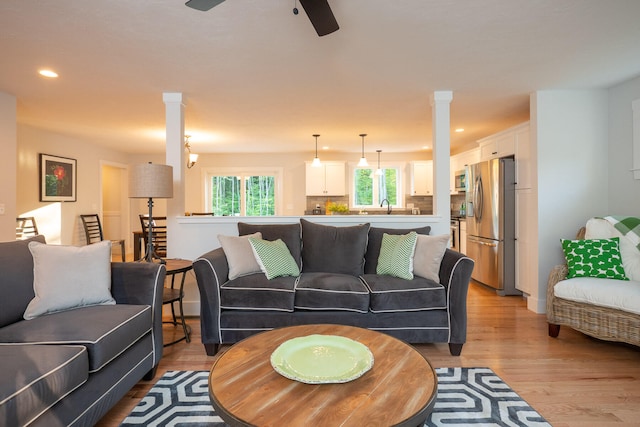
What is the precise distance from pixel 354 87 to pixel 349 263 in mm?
1804

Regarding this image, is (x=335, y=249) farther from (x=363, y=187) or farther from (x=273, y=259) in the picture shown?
(x=363, y=187)

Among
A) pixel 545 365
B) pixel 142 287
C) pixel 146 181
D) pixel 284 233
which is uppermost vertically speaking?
pixel 146 181

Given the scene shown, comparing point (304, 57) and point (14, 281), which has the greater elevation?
point (304, 57)

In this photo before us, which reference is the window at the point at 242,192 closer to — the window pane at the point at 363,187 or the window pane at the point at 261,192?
the window pane at the point at 261,192

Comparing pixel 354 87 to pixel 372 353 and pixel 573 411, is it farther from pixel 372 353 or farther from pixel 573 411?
pixel 573 411

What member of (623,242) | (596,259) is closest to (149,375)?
(596,259)

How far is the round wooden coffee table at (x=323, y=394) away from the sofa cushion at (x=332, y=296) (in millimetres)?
984

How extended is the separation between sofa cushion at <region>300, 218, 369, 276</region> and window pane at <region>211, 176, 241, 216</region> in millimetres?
5031

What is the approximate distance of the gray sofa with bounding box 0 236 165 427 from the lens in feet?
4.39

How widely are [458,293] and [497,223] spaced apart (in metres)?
2.15

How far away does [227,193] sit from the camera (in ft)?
26.4

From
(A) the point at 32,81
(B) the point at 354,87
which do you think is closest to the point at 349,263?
(B) the point at 354,87

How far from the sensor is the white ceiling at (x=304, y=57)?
2.18 m

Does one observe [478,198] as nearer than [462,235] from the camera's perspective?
Yes
